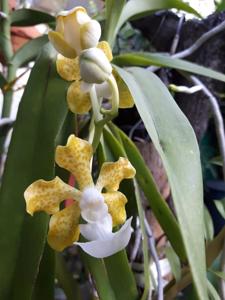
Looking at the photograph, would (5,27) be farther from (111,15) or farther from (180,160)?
(180,160)

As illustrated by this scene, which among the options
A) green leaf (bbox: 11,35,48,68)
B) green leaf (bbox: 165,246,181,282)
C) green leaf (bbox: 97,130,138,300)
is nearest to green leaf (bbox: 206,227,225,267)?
green leaf (bbox: 165,246,181,282)

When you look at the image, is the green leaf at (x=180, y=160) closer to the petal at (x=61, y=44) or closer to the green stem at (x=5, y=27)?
the petal at (x=61, y=44)

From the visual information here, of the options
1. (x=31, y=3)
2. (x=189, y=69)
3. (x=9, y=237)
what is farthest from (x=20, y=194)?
(x=31, y=3)

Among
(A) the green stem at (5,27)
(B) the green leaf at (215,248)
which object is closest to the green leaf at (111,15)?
(A) the green stem at (5,27)

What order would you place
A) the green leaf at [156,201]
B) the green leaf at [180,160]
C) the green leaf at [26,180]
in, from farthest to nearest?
Result: the green leaf at [156,201], the green leaf at [26,180], the green leaf at [180,160]

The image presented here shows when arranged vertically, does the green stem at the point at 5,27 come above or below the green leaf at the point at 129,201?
above

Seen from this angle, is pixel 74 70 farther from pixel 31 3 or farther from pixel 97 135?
pixel 31 3

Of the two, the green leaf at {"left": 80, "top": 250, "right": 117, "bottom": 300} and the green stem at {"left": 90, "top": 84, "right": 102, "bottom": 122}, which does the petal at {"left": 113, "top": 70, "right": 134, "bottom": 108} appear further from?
the green leaf at {"left": 80, "top": 250, "right": 117, "bottom": 300}
